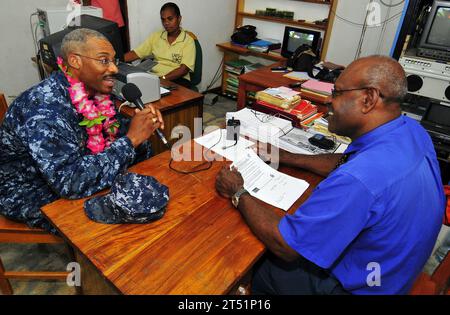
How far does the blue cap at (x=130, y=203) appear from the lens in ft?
3.16

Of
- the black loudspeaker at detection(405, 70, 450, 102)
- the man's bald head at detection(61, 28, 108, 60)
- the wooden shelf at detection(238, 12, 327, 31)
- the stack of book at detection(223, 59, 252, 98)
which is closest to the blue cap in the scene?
the man's bald head at detection(61, 28, 108, 60)

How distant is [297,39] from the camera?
3.43 metres

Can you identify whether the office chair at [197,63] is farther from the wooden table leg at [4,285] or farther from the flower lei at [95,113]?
the wooden table leg at [4,285]

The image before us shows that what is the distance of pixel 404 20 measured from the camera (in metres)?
1.99

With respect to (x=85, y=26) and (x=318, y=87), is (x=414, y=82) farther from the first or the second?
(x=85, y=26)

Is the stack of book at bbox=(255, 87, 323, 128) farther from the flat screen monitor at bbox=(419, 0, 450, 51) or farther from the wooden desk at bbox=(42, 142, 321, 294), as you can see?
the flat screen monitor at bbox=(419, 0, 450, 51)

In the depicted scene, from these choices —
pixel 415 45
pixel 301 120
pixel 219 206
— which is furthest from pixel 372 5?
pixel 219 206

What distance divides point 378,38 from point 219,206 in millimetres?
2939

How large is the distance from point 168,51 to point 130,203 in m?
2.51

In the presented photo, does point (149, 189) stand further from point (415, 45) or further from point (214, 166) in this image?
point (415, 45)

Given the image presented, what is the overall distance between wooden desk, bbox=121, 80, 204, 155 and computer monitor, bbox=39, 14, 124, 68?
20.9 inches

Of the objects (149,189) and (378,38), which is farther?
(378,38)

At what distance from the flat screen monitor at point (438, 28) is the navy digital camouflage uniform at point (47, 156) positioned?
1.99 metres

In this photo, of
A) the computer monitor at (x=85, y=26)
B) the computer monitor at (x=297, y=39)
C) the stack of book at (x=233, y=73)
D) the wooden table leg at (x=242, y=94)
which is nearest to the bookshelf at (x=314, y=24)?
the computer monitor at (x=297, y=39)
